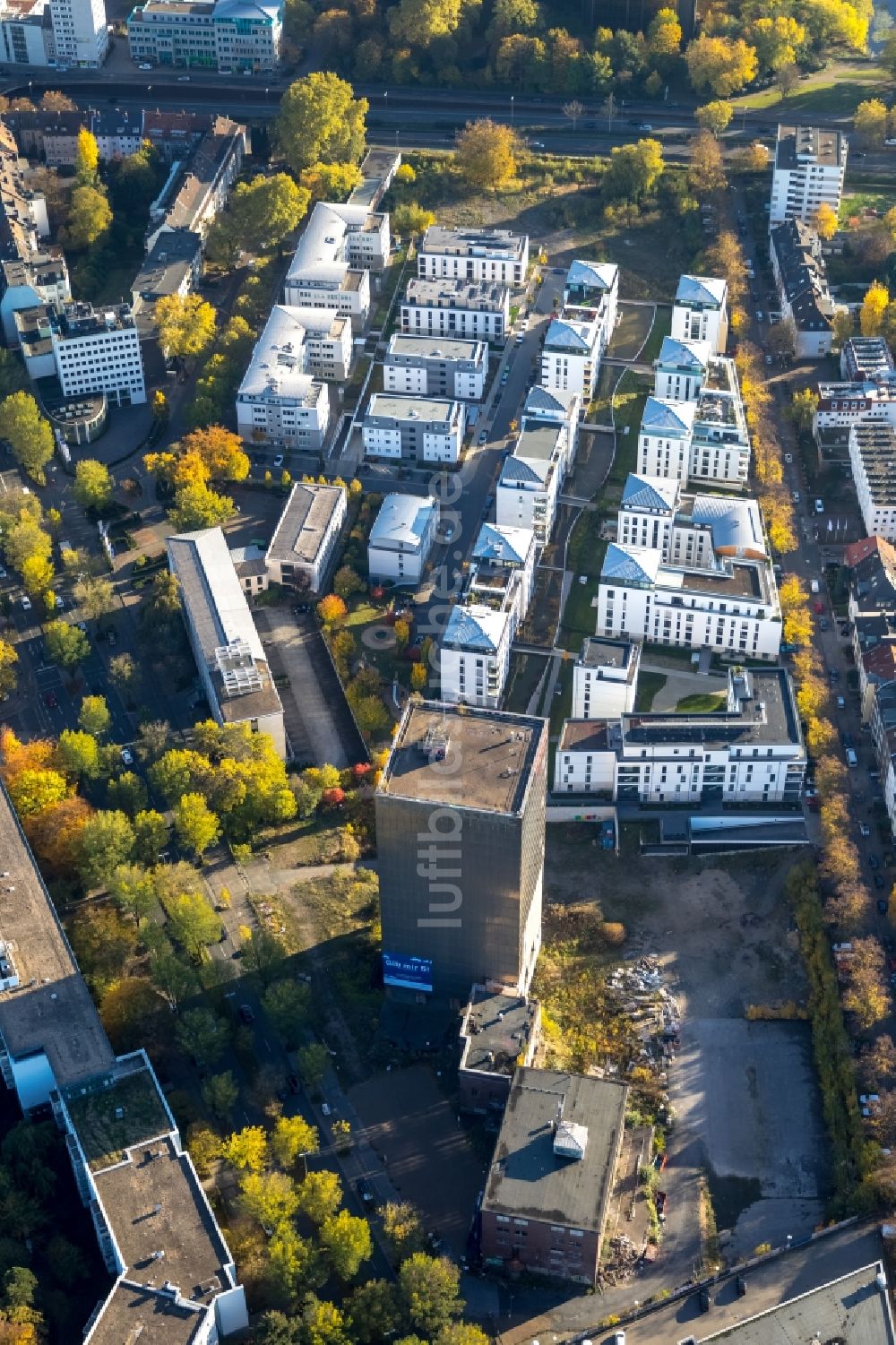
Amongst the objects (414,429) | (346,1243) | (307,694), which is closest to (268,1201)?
(346,1243)

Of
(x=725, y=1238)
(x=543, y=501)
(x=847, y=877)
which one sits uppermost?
(x=543, y=501)

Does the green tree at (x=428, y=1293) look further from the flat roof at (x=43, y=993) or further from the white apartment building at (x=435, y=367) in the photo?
the white apartment building at (x=435, y=367)

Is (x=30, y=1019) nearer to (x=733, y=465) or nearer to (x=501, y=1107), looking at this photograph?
(x=501, y=1107)

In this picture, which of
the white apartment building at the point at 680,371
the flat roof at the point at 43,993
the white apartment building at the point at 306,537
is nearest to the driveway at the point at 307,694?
the white apartment building at the point at 306,537

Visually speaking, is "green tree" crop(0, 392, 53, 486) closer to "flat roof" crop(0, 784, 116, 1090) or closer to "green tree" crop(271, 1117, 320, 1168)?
"flat roof" crop(0, 784, 116, 1090)

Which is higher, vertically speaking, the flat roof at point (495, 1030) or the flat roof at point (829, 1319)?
the flat roof at point (495, 1030)

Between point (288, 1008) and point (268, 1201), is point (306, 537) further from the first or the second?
point (268, 1201)

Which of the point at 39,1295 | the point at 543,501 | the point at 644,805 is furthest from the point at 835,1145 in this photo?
the point at 543,501
